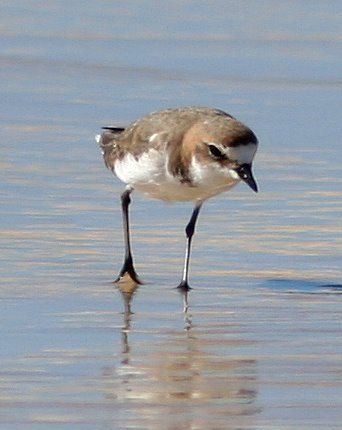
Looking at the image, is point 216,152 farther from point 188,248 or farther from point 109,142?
point 109,142

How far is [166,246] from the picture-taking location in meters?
9.69

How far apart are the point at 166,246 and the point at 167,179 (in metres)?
0.72

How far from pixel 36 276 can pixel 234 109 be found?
535 centimetres

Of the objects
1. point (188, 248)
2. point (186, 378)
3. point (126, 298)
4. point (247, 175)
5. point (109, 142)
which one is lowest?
point (186, 378)

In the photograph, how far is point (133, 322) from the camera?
7.82 m

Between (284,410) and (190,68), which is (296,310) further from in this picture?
(190,68)

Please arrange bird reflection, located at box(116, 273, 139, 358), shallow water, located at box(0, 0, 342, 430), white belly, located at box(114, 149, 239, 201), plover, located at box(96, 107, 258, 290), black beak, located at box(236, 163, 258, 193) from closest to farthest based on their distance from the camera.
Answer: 1. shallow water, located at box(0, 0, 342, 430)
2. bird reflection, located at box(116, 273, 139, 358)
3. black beak, located at box(236, 163, 258, 193)
4. plover, located at box(96, 107, 258, 290)
5. white belly, located at box(114, 149, 239, 201)

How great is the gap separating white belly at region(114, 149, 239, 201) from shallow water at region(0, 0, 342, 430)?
384 millimetres

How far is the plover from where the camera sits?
870 centimetres

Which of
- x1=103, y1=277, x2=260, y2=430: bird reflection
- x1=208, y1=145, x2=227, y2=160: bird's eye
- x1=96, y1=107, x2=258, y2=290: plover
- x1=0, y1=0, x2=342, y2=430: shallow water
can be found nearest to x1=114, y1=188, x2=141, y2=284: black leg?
x1=96, y1=107, x2=258, y2=290: plover

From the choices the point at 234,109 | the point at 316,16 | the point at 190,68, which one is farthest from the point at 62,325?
the point at 316,16

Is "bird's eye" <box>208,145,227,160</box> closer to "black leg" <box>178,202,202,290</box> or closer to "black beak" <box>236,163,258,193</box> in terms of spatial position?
"black beak" <box>236,163,258,193</box>

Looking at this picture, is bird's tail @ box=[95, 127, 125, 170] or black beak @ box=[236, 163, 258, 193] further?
bird's tail @ box=[95, 127, 125, 170]

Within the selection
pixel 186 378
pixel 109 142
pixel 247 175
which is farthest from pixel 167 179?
pixel 186 378
